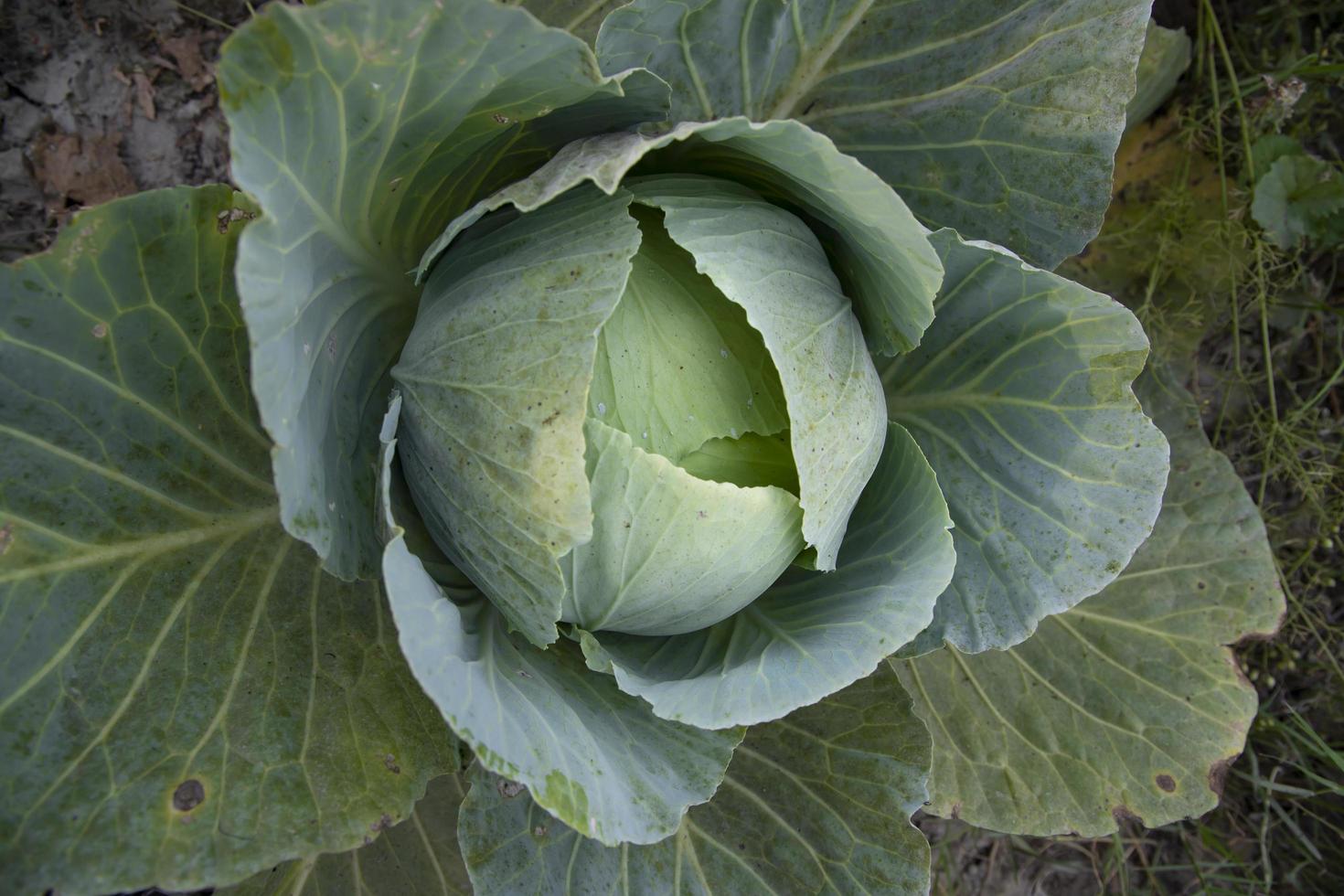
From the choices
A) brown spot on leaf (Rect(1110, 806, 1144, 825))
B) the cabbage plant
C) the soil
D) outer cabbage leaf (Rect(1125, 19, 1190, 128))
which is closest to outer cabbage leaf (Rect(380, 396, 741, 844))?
the cabbage plant

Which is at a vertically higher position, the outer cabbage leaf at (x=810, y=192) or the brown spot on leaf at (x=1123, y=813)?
the outer cabbage leaf at (x=810, y=192)

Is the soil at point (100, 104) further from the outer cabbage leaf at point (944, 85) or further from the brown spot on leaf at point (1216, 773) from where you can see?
the brown spot on leaf at point (1216, 773)

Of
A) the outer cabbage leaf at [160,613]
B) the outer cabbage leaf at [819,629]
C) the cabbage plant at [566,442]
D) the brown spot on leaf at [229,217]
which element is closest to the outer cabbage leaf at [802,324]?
the cabbage plant at [566,442]

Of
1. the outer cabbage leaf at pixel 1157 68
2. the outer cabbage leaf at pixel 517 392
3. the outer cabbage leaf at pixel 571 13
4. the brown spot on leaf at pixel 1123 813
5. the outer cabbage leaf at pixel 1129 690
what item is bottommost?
the brown spot on leaf at pixel 1123 813

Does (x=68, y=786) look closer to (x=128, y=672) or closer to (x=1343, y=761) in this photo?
(x=128, y=672)

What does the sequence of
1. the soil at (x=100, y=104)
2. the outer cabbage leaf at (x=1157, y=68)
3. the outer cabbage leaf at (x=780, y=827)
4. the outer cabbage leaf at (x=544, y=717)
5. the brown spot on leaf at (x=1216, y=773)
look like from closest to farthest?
1. the outer cabbage leaf at (x=544, y=717)
2. the outer cabbage leaf at (x=780, y=827)
3. the brown spot on leaf at (x=1216, y=773)
4. the soil at (x=100, y=104)
5. the outer cabbage leaf at (x=1157, y=68)

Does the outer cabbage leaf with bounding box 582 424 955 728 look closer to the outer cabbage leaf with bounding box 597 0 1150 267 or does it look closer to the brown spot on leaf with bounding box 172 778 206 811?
the outer cabbage leaf with bounding box 597 0 1150 267

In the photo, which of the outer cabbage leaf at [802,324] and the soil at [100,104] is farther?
the soil at [100,104]

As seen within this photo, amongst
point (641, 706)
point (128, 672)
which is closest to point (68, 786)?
point (128, 672)
